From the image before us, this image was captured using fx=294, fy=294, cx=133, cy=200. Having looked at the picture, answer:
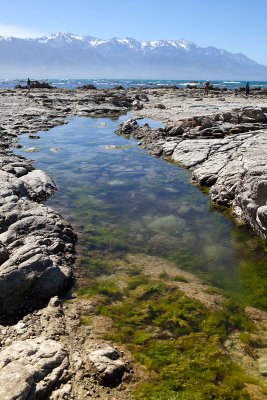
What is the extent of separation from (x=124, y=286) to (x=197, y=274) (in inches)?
79.1

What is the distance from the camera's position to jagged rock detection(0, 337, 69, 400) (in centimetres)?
383

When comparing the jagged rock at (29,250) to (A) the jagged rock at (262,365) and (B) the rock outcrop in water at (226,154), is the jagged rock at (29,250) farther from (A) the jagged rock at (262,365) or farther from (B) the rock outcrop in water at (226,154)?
(B) the rock outcrop in water at (226,154)

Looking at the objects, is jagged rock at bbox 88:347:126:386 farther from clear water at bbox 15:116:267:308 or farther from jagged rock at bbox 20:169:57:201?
jagged rock at bbox 20:169:57:201

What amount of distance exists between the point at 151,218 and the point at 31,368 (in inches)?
280

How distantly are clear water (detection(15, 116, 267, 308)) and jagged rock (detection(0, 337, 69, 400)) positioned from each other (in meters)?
3.47

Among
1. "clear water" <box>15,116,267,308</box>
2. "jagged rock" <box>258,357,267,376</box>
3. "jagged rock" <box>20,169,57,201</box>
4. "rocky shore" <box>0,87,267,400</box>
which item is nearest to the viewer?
"rocky shore" <box>0,87,267,400</box>

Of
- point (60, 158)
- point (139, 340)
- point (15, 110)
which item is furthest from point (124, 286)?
point (15, 110)

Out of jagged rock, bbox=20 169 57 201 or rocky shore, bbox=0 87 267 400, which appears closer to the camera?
rocky shore, bbox=0 87 267 400

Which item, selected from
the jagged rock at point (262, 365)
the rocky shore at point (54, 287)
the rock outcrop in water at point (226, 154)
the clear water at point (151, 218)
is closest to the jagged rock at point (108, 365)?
the rocky shore at point (54, 287)

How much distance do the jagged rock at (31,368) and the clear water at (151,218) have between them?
347 centimetres

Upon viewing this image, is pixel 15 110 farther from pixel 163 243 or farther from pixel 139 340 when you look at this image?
pixel 139 340

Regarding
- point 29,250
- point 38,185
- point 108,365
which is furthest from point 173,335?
point 38,185

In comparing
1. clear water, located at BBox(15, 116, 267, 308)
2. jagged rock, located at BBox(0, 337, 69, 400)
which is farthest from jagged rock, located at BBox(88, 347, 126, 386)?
clear water, located at BBox(15, 116, 267, 308)

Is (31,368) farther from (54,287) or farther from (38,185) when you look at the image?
(38,185)
